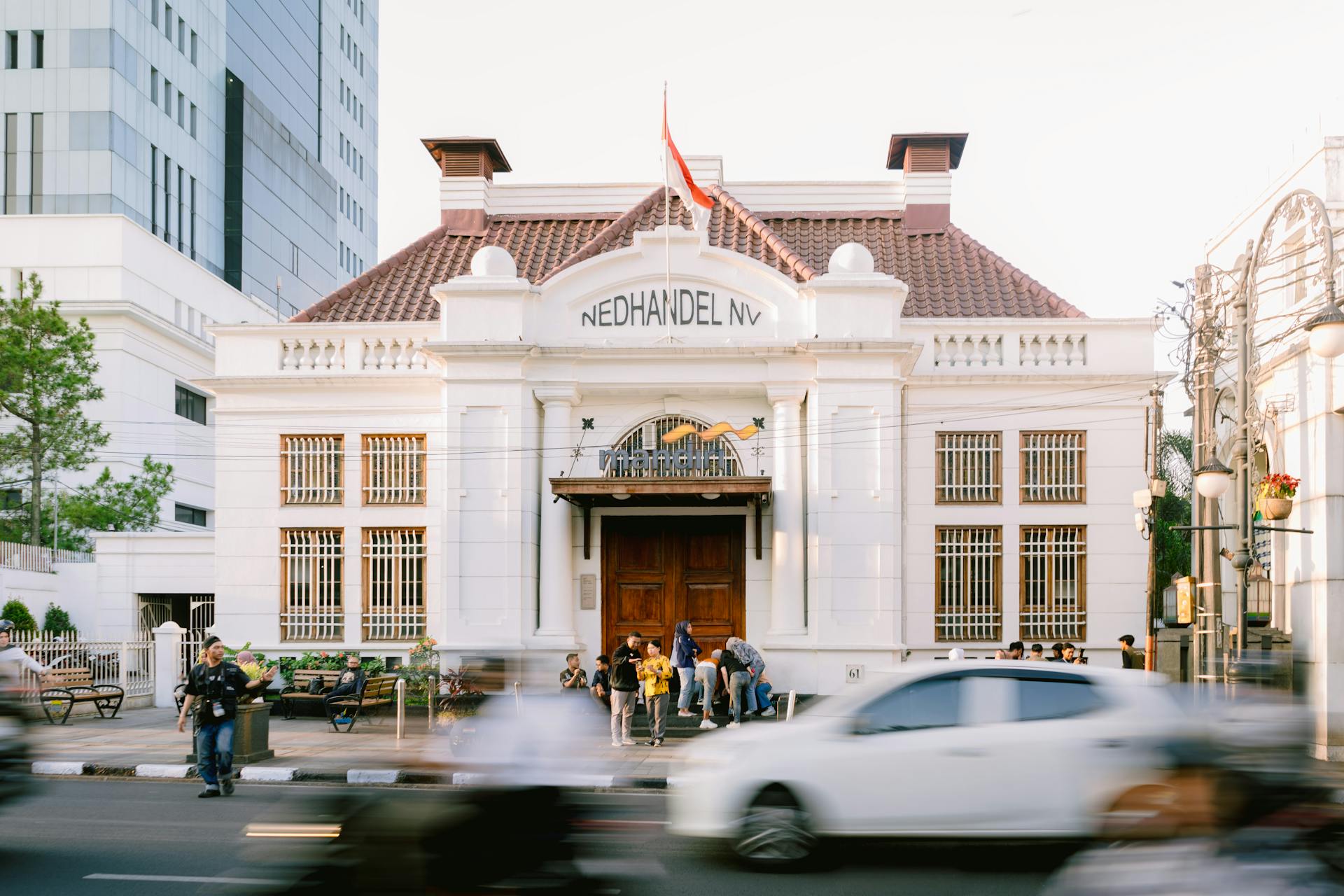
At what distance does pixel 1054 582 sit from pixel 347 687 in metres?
12.0

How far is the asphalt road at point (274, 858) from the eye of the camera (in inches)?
310

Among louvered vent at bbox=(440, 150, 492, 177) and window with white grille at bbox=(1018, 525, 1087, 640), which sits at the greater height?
louvered vent at bbox=(440, 150, 492, 177)

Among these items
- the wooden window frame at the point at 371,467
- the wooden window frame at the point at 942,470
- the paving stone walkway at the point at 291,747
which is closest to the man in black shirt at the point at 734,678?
the paving stone walkway at the point at 291,747

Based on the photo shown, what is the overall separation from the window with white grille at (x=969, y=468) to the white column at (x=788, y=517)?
2.77m

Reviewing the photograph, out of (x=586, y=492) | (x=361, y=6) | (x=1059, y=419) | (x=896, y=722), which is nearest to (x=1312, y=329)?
(x=896, y=722)

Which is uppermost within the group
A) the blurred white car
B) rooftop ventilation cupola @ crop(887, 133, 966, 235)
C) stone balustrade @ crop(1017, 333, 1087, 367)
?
rooftop ventilation cupola @ crop(887, 133, 966, 235)

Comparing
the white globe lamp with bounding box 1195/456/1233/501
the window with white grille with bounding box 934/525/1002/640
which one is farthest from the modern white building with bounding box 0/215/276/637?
the white globe lamp with bounding box 1195/456/1233/501

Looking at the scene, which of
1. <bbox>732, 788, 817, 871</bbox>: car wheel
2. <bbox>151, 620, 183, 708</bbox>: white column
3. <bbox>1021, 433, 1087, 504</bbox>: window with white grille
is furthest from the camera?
<bbox>151, 620, 183, 708</bbox>: white column

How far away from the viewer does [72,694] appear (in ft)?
70.7

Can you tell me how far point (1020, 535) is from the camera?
22.5 m

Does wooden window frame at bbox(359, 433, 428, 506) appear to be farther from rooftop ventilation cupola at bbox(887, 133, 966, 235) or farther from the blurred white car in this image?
the blurred white car

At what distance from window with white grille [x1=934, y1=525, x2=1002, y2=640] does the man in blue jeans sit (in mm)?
12632

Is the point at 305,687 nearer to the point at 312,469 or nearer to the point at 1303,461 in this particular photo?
the point at 312,469

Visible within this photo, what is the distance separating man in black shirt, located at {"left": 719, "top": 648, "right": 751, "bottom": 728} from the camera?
64.2 ft
